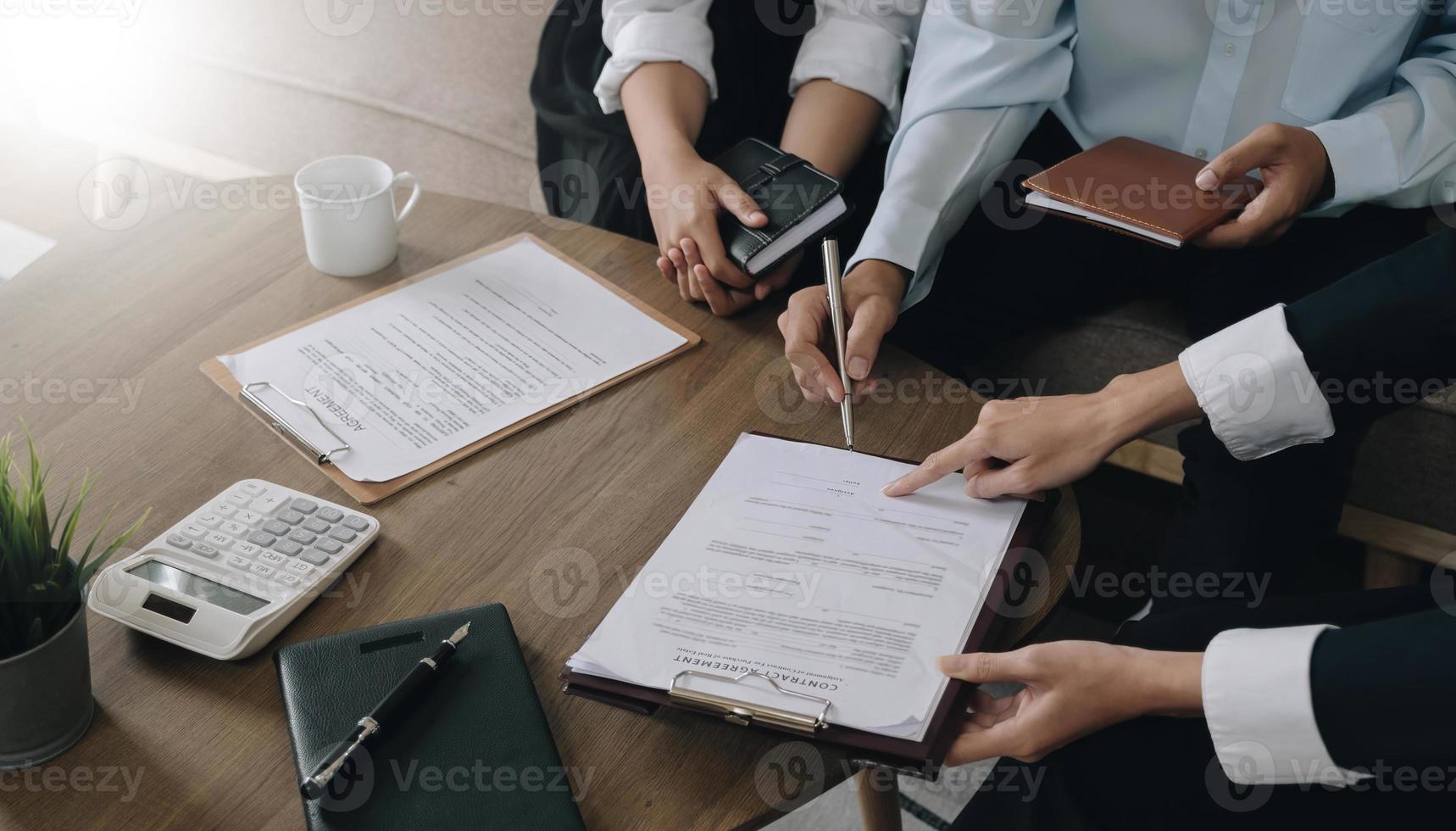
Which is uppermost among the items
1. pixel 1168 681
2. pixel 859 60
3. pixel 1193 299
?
Result: pixel 859 60

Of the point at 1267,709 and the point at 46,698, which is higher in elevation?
the point at 46,698

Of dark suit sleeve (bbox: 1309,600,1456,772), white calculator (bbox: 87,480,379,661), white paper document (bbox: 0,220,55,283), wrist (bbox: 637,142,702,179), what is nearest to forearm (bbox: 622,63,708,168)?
wrist (bbox: 637,142,702,179)

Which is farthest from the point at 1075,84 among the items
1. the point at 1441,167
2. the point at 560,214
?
the point at 560,214

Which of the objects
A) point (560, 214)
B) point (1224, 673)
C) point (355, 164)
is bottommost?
point (560, 214)

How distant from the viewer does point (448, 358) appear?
100 centimetres

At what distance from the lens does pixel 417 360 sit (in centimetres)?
100

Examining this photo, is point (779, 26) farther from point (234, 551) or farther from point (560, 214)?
point (234, 551)

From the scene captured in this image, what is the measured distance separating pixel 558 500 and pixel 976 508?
33 cm

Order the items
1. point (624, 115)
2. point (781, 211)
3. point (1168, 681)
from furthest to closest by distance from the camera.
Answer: point (624, 115) → point (781, 211) → point (1168, 681)

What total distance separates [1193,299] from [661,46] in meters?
0.75

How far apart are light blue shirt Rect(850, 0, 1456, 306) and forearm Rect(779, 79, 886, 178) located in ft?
0.23

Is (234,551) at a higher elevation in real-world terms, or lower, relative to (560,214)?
higher

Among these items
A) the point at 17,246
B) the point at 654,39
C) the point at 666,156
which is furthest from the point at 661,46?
the point at 17,246

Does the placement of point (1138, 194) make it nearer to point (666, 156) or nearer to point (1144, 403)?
point (1144, 403)
